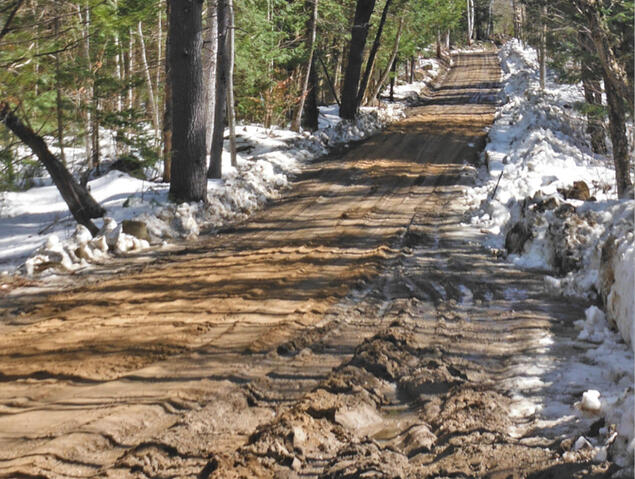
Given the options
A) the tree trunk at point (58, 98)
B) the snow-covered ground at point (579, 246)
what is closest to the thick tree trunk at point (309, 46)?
the snow-covered ground at point (579, 246)

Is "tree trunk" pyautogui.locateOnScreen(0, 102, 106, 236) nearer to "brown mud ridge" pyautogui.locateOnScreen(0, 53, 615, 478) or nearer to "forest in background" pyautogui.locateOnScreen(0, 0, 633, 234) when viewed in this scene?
"forest in background" pyautogui.locateOnScreen(0, 0, 633, 234)

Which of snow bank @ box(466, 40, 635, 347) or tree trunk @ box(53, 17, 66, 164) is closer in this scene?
snow bank @ box(466, 40, 635, 347)

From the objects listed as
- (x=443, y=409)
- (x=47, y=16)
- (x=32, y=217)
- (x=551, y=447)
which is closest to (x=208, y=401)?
(x=443, y=409)

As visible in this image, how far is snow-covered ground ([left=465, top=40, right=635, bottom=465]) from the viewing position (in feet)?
14.1

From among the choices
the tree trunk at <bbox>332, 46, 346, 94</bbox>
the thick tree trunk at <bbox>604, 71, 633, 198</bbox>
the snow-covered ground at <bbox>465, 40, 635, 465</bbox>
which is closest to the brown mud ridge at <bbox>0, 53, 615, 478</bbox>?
the snow-covered ground at <bbox>465, 40, 635, 465</bbox>

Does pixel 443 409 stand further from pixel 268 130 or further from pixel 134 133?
pixel 268 130

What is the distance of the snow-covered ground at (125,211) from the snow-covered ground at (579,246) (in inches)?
175

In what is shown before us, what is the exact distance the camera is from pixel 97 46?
1127cm

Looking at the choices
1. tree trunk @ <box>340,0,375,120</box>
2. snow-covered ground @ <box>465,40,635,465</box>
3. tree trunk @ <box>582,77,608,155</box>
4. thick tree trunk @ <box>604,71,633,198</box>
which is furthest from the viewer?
tree trunk @ <box>340,0,375,120</box>

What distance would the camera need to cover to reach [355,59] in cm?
2286

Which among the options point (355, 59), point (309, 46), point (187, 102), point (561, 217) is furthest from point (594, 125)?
point (187, 102)

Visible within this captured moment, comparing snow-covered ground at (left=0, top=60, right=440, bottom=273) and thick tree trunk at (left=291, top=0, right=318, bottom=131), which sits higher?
thick tree trunk at (left=291, top=0, right=318, bottom=131)

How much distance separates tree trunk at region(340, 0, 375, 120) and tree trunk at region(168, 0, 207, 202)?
12.0 m

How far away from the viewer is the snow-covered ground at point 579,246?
14.1 ft
